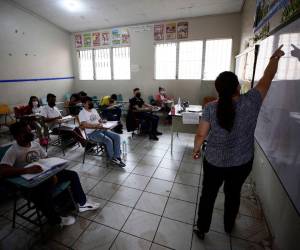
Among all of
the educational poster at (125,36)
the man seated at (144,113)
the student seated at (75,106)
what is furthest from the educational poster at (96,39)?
the man seated at (144,113)

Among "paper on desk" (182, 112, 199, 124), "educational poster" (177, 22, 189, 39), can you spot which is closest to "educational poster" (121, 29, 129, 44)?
"educational poster" (177, 22, 189, 39)

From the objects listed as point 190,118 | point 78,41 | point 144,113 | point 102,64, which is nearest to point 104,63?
point 102,64

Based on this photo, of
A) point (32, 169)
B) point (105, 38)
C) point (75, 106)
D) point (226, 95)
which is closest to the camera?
point (226, 95)

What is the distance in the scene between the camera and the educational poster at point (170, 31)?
5.94 meters

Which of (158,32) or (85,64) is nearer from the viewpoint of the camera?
(158,32)

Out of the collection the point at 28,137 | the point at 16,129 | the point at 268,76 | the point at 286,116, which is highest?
the point at 268,76

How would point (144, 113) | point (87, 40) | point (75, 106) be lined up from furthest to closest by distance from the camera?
point (87, 40) < point (75, 106) < point (144, 113)

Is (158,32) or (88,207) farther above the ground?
(158,32)

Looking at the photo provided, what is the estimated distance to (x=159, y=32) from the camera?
6.11 metres

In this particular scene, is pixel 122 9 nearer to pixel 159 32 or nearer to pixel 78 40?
pixel 159 32

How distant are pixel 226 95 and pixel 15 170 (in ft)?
6.22

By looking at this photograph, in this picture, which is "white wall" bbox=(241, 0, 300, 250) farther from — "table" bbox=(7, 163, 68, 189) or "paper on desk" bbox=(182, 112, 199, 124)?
"table" bbox=(7, 163, 68, 189)

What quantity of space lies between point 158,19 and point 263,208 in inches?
228

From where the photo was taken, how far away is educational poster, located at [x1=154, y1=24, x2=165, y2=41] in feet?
19.8
